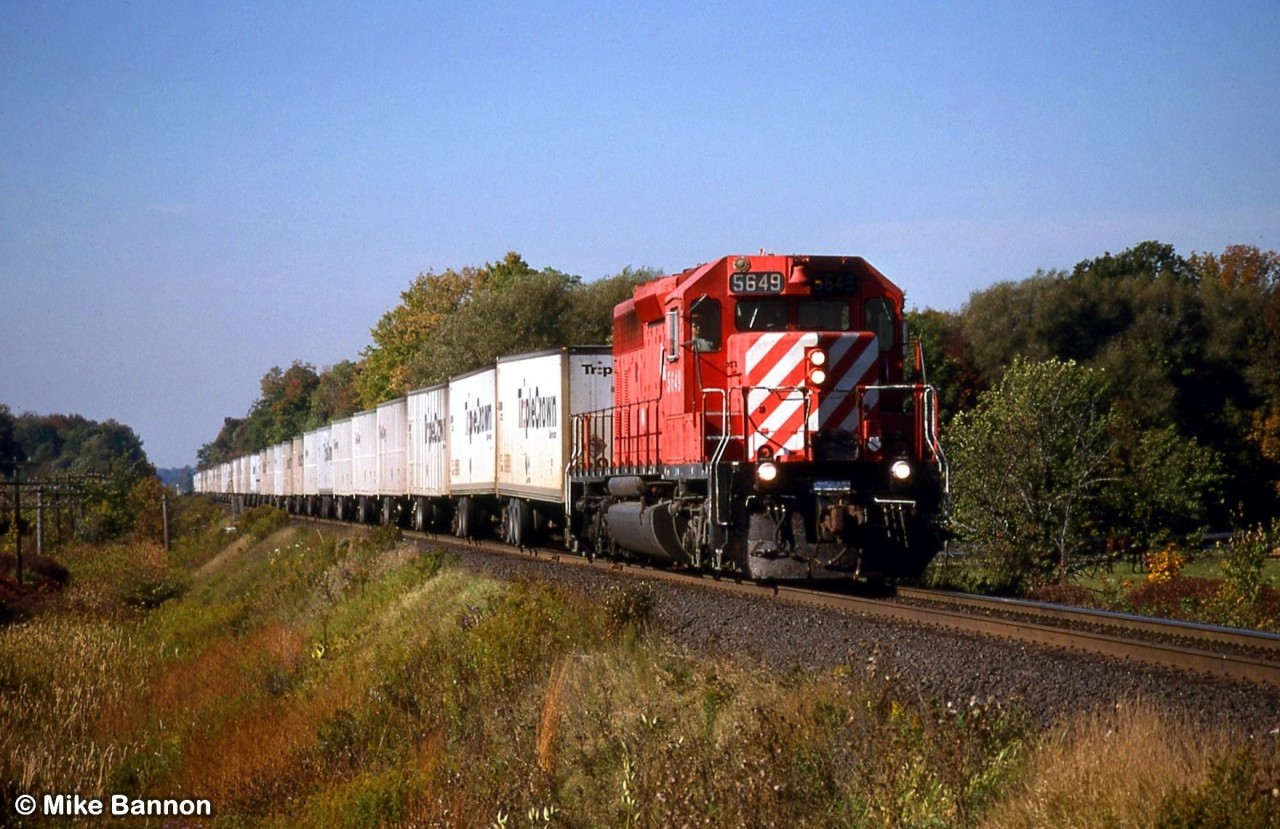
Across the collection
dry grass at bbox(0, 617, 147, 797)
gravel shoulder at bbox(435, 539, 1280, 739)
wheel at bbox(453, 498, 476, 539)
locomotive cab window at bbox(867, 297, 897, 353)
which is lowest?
dry grass at bbox(0, 617, 147, 797)

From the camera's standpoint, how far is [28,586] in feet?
119

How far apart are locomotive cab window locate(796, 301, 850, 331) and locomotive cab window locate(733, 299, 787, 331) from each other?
7.5 inches

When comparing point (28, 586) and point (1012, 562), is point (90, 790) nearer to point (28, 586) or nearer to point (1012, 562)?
point (1012, 562)

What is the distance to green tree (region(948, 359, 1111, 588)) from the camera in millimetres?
27281

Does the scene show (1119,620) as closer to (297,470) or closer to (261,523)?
(261,523)

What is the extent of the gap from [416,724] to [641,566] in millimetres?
7660

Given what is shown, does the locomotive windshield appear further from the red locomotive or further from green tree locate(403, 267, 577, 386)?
green tree locate(403, 267, 577, 386)

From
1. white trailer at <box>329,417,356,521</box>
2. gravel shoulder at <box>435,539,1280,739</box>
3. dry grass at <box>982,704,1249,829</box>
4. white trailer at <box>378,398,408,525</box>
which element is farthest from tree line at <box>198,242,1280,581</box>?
dry grass at <box>982,704,1249,829</box>

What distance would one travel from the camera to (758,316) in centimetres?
1535

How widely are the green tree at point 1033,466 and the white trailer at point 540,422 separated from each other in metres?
8.15

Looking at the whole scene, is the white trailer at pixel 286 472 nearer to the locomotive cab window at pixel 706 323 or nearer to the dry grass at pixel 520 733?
the dry grass at pixel 520 733

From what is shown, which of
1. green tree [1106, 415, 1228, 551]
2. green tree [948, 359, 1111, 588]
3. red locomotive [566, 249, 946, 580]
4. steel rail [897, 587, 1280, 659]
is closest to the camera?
steel rail [897, 587, 1280, 659]

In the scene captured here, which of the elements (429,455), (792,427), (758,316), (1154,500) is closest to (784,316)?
(758,316)

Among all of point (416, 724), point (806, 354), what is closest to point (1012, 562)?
point (806, 354)
